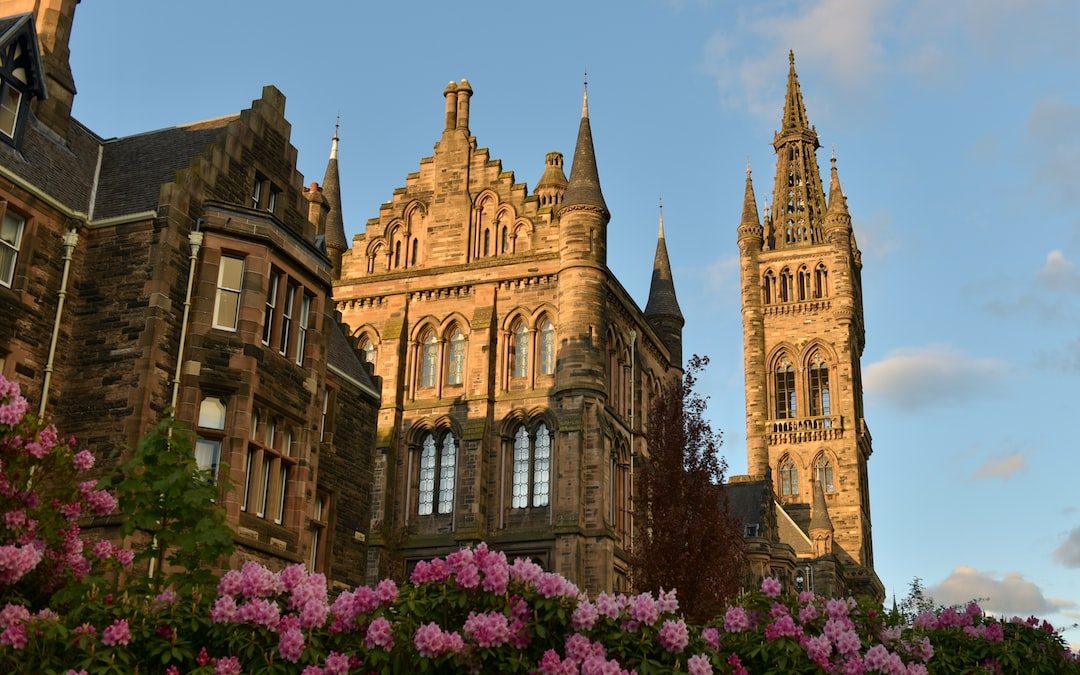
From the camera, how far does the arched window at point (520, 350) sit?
40.7 m

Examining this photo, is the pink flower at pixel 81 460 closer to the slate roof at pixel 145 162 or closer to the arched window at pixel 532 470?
the slate roof at pixel 145 162

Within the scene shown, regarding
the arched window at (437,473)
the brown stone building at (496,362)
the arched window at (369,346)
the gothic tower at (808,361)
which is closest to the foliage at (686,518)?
the brown stone building at (496,362)

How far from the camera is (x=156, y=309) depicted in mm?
21094

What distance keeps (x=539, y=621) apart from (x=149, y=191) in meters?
15.4

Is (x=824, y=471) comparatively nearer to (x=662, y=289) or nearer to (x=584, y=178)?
(x=662, y=289)

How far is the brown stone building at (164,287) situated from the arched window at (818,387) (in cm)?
7182

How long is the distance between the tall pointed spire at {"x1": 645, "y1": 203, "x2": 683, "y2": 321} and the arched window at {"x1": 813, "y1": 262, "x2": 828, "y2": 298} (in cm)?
4599

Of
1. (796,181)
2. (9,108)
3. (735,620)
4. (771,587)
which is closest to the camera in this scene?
(735,620)

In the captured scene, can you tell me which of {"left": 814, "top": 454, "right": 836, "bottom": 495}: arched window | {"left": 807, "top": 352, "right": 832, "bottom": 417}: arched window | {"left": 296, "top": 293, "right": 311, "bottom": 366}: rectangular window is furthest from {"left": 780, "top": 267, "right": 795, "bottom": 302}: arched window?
{"left": 296, "top": 293, "right": 311, "bottom": 366}: rectangular window

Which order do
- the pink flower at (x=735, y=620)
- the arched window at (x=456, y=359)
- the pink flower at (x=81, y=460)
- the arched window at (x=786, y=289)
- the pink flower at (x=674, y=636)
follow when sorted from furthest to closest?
the arched window at (x=786, y=289), the arched window at (x=456, y=359), the pink flower at (x=81, y=460), the pink flower at (x=735, y=620), the pink flower at (x=674, y=636)

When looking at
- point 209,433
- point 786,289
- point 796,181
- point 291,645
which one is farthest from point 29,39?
point 796,181

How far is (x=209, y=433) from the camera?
2144 cm

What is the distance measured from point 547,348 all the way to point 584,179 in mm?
6316

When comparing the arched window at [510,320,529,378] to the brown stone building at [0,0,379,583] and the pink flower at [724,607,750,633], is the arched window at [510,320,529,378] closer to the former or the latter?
the brown stone building at [0,0,379,583]
